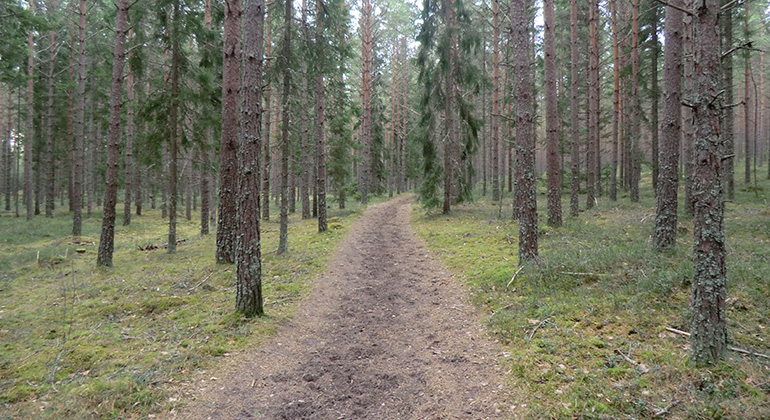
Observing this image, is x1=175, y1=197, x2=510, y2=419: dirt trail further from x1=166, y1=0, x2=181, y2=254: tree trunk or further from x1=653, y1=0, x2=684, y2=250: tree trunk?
x1=166, y1=0, x2=181, y2=254: tree trunk

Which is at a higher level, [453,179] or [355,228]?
[453,179]

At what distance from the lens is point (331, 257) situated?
1112cm

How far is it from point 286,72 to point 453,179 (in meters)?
10.3

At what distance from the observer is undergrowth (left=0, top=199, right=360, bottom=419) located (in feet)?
13.5

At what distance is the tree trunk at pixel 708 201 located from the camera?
141 inches

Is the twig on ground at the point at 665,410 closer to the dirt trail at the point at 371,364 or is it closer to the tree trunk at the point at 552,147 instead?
the dirt trail at the point at 371,364

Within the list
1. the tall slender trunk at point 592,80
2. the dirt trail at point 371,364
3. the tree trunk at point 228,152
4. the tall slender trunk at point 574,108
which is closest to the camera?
the dirt trail at point 371,364

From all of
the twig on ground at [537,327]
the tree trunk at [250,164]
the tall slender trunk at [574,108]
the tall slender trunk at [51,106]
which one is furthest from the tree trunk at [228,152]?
the tall slender trunk at [51,106]

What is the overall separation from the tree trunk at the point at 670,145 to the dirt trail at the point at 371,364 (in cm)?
466

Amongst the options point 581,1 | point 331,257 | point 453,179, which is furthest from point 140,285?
point 581,1

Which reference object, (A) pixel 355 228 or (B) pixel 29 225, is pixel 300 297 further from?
(B) pixel 29 225

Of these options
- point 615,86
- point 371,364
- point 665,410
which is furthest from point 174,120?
point 615,86

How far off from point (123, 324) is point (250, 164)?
12.0 ft

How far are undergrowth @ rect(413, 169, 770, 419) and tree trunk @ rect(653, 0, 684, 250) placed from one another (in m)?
0.52
